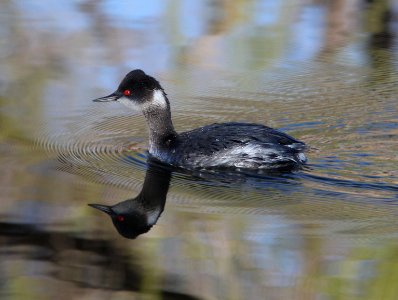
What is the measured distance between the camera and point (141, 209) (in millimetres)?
7055

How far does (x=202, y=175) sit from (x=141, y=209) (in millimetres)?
1026

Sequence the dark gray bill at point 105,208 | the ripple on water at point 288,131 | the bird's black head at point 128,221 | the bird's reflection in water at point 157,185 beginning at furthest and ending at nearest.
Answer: the ripple on water at point 288,131, the dark gray bill at point 105,208, the bird's reflection in water at point 157,185, the bird's black head at point 128,221

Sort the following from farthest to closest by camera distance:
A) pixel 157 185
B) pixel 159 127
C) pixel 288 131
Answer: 1. pixel 288 131
2. pixel 159 127
3. pixel 157 185

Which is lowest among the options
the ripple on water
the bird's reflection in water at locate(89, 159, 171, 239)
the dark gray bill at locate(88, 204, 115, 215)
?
the ripple on water

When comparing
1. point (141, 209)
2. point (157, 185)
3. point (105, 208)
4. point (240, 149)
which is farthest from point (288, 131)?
point (105, 208)

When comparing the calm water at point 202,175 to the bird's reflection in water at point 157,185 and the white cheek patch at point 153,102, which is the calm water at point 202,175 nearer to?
the bird's reflection in water at point 157,185

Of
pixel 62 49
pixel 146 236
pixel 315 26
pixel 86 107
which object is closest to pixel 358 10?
pixel 315 26

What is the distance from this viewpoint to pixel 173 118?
939 centimetres

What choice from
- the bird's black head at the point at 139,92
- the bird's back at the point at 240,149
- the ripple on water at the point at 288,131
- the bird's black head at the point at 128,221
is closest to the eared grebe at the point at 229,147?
the bird's back at the point at 240,149

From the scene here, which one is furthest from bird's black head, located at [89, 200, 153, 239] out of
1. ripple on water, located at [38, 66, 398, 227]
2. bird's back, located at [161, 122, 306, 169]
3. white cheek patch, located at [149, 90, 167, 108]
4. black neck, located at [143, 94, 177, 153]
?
white cheek patch, located at [149, 90, 167, 108]

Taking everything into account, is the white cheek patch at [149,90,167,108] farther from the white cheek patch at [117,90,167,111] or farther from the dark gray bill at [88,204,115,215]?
the dark gray bill at [88,204,115,215]

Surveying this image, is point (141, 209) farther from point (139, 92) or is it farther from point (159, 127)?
point (139, 92)

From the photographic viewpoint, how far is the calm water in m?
5.84

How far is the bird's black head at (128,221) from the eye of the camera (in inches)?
259
